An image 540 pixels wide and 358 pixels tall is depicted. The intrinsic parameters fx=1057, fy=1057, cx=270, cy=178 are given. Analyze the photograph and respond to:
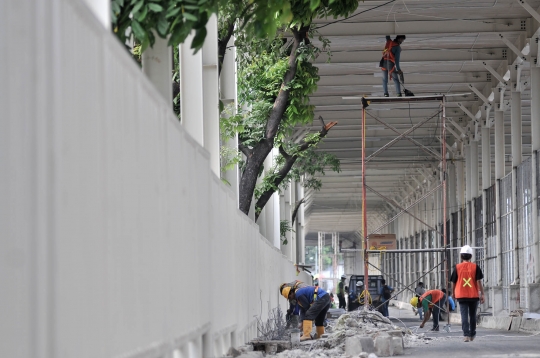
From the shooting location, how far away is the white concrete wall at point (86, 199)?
415cm

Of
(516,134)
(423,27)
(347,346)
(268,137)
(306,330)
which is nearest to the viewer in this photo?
(347,346)

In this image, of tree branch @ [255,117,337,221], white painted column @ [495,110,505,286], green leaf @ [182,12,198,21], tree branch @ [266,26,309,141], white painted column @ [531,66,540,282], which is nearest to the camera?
green leaf @ [182,12,198,21]

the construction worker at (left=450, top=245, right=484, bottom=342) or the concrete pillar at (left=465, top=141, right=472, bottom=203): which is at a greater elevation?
the concrete pillar at (left=465, top=141, right=472, bottom=203)

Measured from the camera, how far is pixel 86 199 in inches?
204

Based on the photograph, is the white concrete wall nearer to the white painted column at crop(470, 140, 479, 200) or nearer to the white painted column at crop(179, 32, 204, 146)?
the white painted column at crop(179, 32, 204, 146)

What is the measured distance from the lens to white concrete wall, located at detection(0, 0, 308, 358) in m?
4.15

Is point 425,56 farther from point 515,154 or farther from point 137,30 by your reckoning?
point 137,30

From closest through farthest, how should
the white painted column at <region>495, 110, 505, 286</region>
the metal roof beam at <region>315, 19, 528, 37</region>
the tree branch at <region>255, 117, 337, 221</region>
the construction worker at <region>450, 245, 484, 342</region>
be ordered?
the construction worker at <region>450, 245, 484, 342</region> < the tree branch at <region>255, 117, 337, 221</region> < the metal roof beam at <region>315, 19, 528, 37</region> < the white painted column at <region>495, 110, 505, 286</region>

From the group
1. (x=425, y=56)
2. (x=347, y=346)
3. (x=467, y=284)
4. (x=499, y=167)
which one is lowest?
(x=347, y=346)

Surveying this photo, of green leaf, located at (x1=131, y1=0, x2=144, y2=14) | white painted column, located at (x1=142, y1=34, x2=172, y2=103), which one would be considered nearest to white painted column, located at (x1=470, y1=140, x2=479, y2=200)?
white painted column, located at (x1=142, y1=34, x2=172, y2=103)

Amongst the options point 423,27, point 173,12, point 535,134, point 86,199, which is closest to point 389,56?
point 535,134

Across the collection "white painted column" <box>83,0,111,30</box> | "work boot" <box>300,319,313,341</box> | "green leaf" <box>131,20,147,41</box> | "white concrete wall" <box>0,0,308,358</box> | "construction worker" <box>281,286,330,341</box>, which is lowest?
"work boot" <box>300,319,313,341</box>

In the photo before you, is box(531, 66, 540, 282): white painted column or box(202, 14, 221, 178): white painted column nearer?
box(202, 14, 221, 178): white painted column

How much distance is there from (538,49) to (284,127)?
36.3ft
